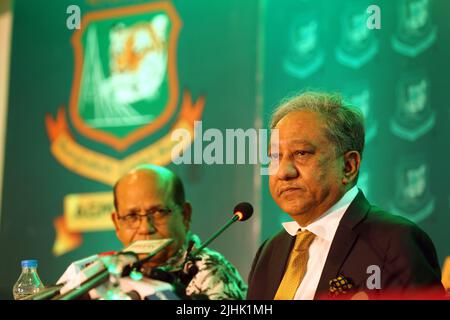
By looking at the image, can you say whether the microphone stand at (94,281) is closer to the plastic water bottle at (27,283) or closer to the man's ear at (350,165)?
the man's ear at (350,165)

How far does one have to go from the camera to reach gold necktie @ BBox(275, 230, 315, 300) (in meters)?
2.04

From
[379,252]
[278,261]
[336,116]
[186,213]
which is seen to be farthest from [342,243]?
[186,213]

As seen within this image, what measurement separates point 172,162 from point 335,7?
141cm

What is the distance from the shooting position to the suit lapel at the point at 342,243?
1930mm

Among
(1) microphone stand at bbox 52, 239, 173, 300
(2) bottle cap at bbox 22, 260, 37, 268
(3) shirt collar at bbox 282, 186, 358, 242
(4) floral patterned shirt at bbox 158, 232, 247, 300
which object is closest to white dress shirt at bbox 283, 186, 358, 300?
(3) shirt collar at bbox 282, 186, 358, 242

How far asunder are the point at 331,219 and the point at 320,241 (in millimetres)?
77

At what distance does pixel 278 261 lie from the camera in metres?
2.19

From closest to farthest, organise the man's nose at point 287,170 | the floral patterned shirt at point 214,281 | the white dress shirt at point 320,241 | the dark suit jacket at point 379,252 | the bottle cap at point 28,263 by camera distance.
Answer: the dark suit jacket at point 379,252 < the white dress shirt at point 320,241 < the man's nose at point 287,170 < the floral patterned shirt at point 214,281 < the bottle cap at point 28,263

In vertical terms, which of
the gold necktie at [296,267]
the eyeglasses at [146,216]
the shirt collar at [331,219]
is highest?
the shirt collar at [331,219]

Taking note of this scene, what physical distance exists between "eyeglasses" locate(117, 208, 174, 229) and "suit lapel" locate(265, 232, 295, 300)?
63 centimetres

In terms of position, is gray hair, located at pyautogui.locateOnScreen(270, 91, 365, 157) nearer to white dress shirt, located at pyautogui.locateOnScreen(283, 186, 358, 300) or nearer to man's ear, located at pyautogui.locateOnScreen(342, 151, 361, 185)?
man's ear, located at pyautogui.locateOnScreen(342, 151, 361, 185)

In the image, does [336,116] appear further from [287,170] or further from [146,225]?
[146,225]

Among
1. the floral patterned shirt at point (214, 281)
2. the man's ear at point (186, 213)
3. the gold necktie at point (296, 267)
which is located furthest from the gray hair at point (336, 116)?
the man's ear at point (186, 213)
